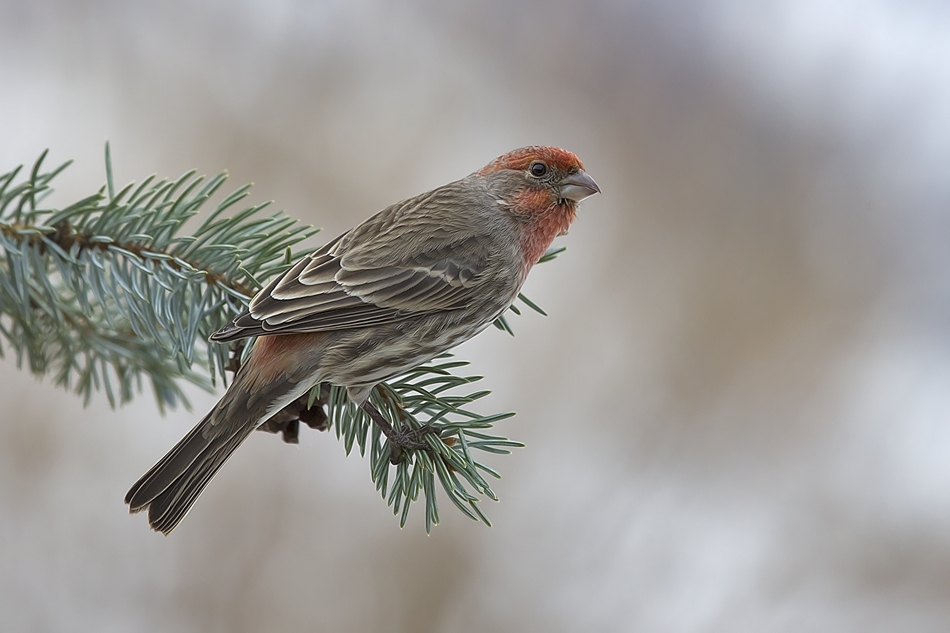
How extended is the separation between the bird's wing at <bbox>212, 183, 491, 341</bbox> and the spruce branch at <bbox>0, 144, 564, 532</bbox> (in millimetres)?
85

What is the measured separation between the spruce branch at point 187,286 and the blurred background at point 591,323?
108cm

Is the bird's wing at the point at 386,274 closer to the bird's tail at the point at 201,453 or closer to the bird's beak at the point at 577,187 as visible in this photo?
the bird's tail at the point at 201,453

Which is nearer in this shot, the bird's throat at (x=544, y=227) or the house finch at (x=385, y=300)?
the house finch at (x=385, y=300)

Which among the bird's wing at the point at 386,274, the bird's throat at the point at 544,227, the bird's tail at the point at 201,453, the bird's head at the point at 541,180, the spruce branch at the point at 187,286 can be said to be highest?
the bird's head at the point at 541,180

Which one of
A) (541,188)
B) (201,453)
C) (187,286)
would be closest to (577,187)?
(541,188)

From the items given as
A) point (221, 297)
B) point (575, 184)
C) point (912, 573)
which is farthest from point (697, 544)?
point (221, 297)

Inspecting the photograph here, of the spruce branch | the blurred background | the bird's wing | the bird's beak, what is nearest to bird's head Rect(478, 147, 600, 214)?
the bird's beak

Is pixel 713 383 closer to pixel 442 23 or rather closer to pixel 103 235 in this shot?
pixel 442 23

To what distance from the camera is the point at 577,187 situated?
6.15 ft

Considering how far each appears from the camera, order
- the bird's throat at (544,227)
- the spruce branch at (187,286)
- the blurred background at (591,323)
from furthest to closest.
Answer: the blurred background at (591,323)
the bird's throat at (544,227)
the spruce branch at (187,286)

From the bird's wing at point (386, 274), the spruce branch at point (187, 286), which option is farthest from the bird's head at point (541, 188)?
the spruce branch at point (187, 286)

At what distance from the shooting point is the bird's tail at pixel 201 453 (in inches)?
55.7

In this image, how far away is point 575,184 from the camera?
1880 millimetres

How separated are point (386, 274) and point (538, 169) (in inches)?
19.8
